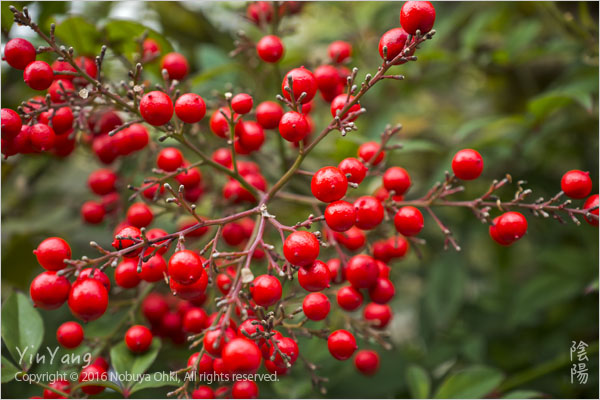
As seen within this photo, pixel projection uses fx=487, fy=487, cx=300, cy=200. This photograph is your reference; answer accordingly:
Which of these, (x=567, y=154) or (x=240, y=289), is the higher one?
(x=567, y=154)

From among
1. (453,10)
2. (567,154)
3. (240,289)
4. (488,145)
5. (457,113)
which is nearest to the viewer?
(240,289)

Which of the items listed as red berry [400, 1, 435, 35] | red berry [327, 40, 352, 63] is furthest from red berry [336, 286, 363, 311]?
red berry [327, 40, 352, 63]

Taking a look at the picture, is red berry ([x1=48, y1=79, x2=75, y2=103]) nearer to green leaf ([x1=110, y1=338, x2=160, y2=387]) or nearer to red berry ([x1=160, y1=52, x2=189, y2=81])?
red berry ([x1=160, y1=52, x2=189, y2=81])

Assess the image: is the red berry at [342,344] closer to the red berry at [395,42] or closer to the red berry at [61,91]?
the red berry at [395,42]

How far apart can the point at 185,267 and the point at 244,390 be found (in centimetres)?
39

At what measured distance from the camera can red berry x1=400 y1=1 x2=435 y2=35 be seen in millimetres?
1133

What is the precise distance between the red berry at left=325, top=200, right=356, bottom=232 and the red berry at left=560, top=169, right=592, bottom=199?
0.63 m

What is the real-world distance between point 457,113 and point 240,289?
2.58 m

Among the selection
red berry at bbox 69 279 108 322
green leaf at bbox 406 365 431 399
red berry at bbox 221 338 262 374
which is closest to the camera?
red berry at bbox 221 338 262 374

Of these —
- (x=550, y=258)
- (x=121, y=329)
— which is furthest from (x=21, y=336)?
(x=550, y=258)

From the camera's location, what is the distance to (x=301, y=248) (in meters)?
1.13

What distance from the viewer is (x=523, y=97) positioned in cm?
291

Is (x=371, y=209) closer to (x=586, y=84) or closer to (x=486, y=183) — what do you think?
(x=586, y=84)

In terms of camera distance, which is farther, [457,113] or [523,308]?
[457,113]
